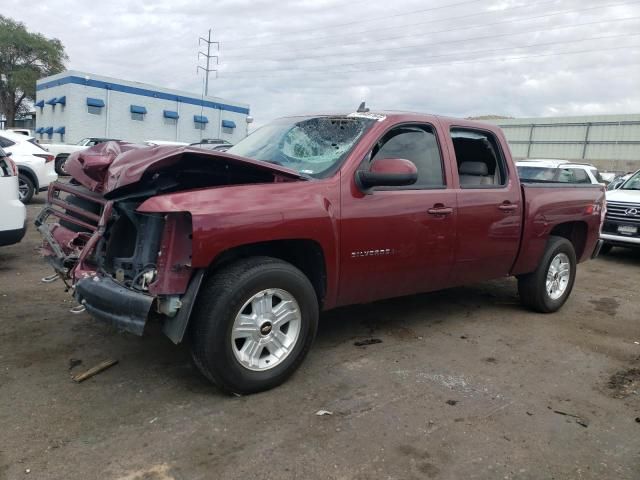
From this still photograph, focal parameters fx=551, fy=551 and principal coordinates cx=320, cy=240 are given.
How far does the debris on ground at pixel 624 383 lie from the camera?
12.9 ft

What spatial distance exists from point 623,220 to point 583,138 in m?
31.4

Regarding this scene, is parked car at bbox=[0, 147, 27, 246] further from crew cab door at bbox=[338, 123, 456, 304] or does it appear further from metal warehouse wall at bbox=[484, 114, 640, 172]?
metal warehouse wall at bbox=[484, 114, 640, 172]

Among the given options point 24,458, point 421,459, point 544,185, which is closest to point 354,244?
point 421,459

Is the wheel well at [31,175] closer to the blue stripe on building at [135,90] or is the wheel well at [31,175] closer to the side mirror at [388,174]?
the side mirror at [388,174]

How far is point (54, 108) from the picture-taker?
36094 mm

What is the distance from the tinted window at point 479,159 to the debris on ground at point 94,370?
3.27 meters

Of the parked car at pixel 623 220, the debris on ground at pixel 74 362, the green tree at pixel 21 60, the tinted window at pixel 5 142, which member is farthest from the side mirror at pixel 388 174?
the green tree at pixel 21 60

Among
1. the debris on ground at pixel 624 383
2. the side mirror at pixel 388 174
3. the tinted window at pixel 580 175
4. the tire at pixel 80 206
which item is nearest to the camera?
the side mirror at pixel 388 174

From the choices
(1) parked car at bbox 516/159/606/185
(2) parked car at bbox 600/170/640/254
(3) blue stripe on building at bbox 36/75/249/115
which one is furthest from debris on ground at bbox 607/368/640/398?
(3) blue stripe on building at bbox 36/75/249/115

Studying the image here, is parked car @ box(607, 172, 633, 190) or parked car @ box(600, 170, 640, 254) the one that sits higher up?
parked car @ box(607, 172, 633, 190)

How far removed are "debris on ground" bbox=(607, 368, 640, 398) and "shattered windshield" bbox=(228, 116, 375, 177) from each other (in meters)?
2.57

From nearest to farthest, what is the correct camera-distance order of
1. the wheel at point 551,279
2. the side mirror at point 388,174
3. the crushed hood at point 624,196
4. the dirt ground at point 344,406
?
the dirt ground at point 344,406 → the side mirror at point 388,174 → the wheel at point 551,279 → the crushed hood at point 624,196

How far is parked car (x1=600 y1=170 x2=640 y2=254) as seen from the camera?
9.38m

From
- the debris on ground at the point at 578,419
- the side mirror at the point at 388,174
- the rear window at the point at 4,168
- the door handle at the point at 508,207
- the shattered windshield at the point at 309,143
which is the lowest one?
the debris on ground at the point at 578,419
